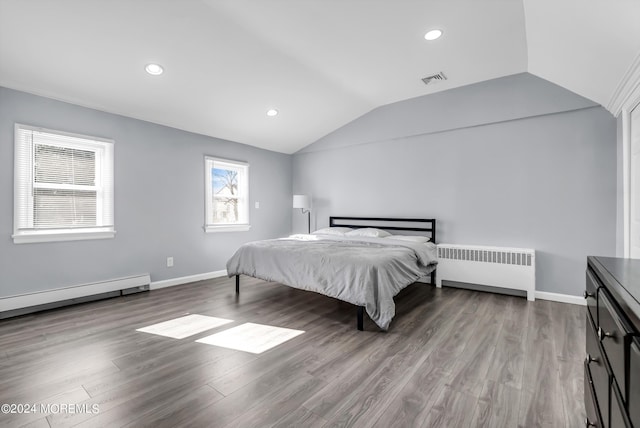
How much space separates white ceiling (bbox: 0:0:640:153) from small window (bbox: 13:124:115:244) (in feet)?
1.60

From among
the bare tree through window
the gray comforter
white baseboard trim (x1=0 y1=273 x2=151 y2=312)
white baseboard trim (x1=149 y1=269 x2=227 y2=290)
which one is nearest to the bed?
the gray comforter

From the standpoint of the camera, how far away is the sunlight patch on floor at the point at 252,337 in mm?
2326

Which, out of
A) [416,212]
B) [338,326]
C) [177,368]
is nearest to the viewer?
[177,368]

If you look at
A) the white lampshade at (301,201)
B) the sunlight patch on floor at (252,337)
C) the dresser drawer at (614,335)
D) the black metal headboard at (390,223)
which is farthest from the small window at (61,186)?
the dresser drawer at (614,335)

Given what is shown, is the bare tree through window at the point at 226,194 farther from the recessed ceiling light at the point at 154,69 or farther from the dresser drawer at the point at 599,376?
the dresser drawer at the point at 599,376

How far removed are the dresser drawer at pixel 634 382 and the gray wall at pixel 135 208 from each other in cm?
433

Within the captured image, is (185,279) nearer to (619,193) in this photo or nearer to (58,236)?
(58,236)

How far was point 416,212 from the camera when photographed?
179 inches

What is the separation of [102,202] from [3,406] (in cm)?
248

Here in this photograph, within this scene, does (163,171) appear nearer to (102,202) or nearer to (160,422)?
(102,202)

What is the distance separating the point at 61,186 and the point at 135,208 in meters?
0.76

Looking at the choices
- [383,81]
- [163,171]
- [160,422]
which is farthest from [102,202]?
[383,81]

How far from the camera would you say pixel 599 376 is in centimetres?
100

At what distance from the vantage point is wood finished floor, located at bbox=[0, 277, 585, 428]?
1543mm
